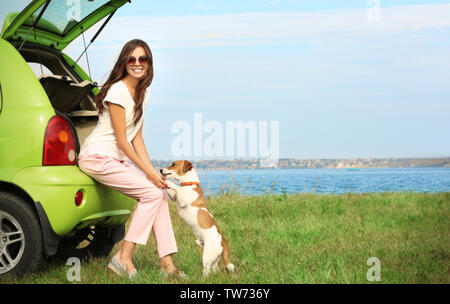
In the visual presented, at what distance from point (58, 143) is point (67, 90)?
108 centimetres

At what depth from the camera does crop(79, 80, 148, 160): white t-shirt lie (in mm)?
3750

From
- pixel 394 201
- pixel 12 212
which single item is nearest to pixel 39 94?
pixel 12 212

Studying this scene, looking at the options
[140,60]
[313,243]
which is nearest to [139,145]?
[140,60]

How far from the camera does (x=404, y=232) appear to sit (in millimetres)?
5773

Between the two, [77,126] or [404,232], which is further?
[404,232]

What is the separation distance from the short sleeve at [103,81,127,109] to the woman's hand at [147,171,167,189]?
0.56 m

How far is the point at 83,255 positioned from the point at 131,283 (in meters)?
1.22

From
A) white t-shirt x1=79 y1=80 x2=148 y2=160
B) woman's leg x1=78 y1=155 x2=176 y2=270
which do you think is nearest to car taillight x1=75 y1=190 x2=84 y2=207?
woman's leg x1=78 y1=155 x2=176 y2=270

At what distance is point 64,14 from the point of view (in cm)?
439

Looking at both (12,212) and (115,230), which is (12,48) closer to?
(12,212)

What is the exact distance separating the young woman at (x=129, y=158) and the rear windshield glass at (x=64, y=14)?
2.82ft

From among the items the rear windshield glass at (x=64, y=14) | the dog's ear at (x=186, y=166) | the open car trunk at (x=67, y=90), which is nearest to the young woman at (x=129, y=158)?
the dog's ear at (x=186, y=166)

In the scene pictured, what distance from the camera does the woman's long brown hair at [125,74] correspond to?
384 cm

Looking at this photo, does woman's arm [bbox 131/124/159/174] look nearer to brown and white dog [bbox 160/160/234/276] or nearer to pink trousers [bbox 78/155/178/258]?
brown and white dog [bbox 160/160/234/276]
